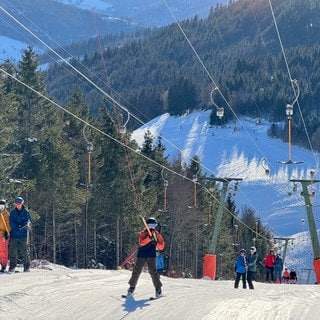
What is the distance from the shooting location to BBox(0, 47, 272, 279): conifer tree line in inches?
1708

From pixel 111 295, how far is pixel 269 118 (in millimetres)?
176361

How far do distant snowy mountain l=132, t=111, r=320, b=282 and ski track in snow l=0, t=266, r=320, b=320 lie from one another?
3515 inches

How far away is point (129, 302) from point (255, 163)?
141694mm

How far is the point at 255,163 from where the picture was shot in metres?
155

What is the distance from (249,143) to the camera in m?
167

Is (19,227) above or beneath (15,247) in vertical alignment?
above

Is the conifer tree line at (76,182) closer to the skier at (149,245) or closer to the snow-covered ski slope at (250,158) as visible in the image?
the skier at (149,245)

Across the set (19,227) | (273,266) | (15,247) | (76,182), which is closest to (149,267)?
(19,227)

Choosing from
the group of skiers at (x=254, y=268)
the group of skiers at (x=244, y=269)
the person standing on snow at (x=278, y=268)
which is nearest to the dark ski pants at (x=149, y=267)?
the group of skiers at (x=254, y=268)

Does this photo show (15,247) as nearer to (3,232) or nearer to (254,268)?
(3,232)

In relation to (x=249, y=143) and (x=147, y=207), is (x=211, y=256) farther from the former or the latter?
(x=249, y=143)

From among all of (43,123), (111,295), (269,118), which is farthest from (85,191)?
(269,118)

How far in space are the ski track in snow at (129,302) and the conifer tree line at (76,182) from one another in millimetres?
19237

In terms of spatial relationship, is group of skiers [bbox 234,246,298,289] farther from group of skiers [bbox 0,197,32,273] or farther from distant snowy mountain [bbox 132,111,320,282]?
distant snowy mountain [bbox 132,111,320,282]
